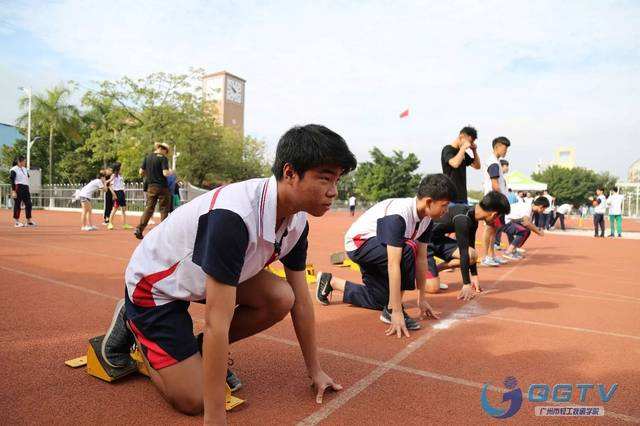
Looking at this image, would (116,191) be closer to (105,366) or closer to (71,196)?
(105,366)

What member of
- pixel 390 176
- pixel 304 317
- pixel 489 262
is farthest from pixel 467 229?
pixel 390 176

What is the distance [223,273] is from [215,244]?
0.11m

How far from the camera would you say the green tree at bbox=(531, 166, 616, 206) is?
59250 millimetres

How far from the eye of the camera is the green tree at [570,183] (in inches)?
2333

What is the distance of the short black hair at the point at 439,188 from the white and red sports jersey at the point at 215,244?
4.90ft

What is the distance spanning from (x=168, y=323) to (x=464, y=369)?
177 cm

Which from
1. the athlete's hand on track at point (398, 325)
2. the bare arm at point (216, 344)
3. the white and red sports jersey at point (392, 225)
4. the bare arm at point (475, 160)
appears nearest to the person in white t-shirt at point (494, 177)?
the bare arm at point (475, 160)

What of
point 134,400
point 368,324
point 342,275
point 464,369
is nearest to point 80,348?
point 134,400

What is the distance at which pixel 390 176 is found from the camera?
52.0 m

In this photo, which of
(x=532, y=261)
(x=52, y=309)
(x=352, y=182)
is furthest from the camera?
(x=352, y=182)

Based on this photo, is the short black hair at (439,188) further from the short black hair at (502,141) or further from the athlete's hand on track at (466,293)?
the short black hair at (502,141)

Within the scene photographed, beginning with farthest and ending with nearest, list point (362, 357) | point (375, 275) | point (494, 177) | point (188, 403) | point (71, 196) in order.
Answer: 1. point (71, 196)
2. point (494, 177)
3. point (375, 275)
4. point (362, 357)
5. point (188, 403)

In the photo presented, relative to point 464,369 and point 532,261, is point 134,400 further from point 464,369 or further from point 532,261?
point 532,261

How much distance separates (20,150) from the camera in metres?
37.1
